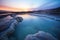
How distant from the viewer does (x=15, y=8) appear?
160 cm

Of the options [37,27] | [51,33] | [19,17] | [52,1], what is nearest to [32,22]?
[37,27]

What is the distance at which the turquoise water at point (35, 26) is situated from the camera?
59.2 inches

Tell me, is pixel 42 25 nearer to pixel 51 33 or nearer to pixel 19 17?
pixel 51 33

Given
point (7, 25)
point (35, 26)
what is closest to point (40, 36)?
point (35, 26)

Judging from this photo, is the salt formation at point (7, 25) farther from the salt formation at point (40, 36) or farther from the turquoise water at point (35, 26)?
the salt formation at point (40, 36)

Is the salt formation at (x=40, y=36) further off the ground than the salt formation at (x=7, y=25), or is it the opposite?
the salt formation at (x=7, y=25)

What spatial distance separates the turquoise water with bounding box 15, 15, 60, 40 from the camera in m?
1.50

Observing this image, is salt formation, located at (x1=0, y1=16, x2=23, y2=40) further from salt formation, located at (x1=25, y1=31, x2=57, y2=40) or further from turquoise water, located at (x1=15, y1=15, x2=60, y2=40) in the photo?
salt formation, located at (x1=25, y1=31, x2=57, y2=40)

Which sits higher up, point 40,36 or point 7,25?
point 7,25

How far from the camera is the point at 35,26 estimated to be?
5.07 feet

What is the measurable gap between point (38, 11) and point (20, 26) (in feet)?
1.21

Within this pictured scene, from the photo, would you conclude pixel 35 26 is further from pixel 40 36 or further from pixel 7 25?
pixel 7 25

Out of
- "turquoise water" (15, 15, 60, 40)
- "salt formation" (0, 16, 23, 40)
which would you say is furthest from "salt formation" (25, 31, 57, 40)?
"salt formation" (0, 16, 23, 40)

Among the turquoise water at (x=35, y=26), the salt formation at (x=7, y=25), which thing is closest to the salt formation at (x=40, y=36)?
the turquoise water at (x=35, y=26)
